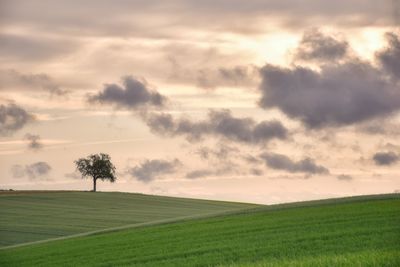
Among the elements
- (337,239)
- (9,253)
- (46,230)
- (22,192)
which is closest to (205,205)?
(22,192)

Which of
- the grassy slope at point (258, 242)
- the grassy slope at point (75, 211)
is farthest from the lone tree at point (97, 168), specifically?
the grassy slope at point (258, 242)

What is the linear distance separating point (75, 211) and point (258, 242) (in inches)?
1813

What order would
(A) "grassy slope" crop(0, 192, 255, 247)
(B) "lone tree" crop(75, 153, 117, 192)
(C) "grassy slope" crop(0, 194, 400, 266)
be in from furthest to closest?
(B) "lone tree" crop(75, 153, 117, 192), (A) "grassy slope" crop(0, 192, 255, 247), (C) "grassy slope" crop(0, 194, 400, 266)

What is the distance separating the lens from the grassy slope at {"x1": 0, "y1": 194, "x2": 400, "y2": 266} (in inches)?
784

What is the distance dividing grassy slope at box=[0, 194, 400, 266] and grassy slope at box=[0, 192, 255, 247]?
1404cm

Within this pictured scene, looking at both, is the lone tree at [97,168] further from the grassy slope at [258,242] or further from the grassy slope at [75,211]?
the grassy slope at [258,242]

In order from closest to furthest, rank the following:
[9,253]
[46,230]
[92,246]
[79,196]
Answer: [92,246]
[9,253]
[46,230]
[79,196]

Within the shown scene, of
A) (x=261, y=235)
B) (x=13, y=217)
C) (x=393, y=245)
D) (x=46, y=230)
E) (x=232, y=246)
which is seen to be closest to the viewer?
(x=393, y=245)

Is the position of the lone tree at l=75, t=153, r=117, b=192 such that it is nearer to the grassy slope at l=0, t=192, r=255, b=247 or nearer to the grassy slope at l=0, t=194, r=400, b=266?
the grassy slope at l=0, t=192, r=255, b=247

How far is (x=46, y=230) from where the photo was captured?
51344 millimetres

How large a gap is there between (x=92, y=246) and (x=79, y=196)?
178 ft

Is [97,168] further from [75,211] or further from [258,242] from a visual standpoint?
[258,242]

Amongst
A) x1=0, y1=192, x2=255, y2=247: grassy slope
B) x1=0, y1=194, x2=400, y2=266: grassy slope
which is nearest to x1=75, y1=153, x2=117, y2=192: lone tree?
x1=0, y1=192, x2=255, y2=247: grassy slope

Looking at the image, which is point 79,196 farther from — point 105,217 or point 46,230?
point 46,230
